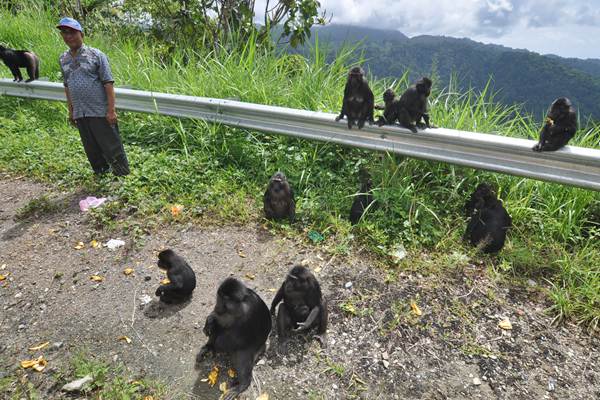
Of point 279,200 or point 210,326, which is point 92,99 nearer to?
point 279,200

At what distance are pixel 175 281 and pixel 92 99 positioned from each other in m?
2.91

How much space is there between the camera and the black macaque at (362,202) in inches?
170

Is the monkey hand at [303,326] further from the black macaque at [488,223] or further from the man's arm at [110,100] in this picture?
the man's arm at [110,100]

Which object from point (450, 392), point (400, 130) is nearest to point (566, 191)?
point (400, 130)

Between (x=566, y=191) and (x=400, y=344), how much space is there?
273cm

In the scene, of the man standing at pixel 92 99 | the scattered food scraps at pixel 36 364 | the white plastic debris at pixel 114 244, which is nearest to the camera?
the scattered food scraps at pixel 36 364

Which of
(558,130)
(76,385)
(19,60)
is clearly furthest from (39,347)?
(19,60)

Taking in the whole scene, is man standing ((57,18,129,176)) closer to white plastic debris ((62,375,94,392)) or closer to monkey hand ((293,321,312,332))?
white plastic debris ((62,375,94,392))

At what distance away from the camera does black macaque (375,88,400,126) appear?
4.57 metres

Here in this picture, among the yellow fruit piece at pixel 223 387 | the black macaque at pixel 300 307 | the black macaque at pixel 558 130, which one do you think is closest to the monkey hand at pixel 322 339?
the black macaque at pixel 300 307

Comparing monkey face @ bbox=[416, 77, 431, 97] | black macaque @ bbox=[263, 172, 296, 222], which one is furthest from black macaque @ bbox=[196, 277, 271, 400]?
monkey face @ bbox=[416, 77, 431, 97]

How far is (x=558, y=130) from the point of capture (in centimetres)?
391

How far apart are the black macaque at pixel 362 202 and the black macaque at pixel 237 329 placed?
174 centimetres

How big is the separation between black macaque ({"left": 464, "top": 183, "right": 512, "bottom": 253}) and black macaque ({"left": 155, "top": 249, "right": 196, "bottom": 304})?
2.73m
